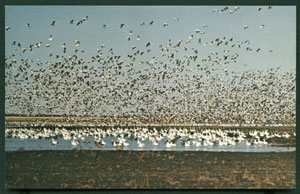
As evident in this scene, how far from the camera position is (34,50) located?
965 cm

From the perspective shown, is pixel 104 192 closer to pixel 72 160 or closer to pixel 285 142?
pixel 72 160

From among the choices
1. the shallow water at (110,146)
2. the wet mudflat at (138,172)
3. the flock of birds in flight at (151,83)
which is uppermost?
the flock of birds in flight at (151,83)

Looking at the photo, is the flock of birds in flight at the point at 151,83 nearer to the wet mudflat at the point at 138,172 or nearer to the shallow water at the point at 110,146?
the shallow water at the point at 110,146

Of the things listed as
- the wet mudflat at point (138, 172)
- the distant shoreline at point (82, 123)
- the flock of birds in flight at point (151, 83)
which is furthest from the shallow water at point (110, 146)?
the flock of birds in flight at point (151, 83)

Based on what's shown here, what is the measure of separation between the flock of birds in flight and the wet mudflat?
74 cm

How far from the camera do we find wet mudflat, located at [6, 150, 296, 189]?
9.36 metres

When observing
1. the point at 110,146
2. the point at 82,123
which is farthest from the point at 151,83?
the point at 110,146

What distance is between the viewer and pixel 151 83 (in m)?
10.1

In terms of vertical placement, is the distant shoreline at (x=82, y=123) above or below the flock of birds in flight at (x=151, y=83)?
below

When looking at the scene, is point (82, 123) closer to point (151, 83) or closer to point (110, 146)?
point (110, 146)

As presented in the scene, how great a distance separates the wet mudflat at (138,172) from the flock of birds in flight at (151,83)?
741mm

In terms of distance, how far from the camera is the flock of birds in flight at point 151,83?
31.8ft

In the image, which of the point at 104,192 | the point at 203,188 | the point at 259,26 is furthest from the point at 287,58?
the point at 104,192

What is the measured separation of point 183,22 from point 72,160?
114 inches
